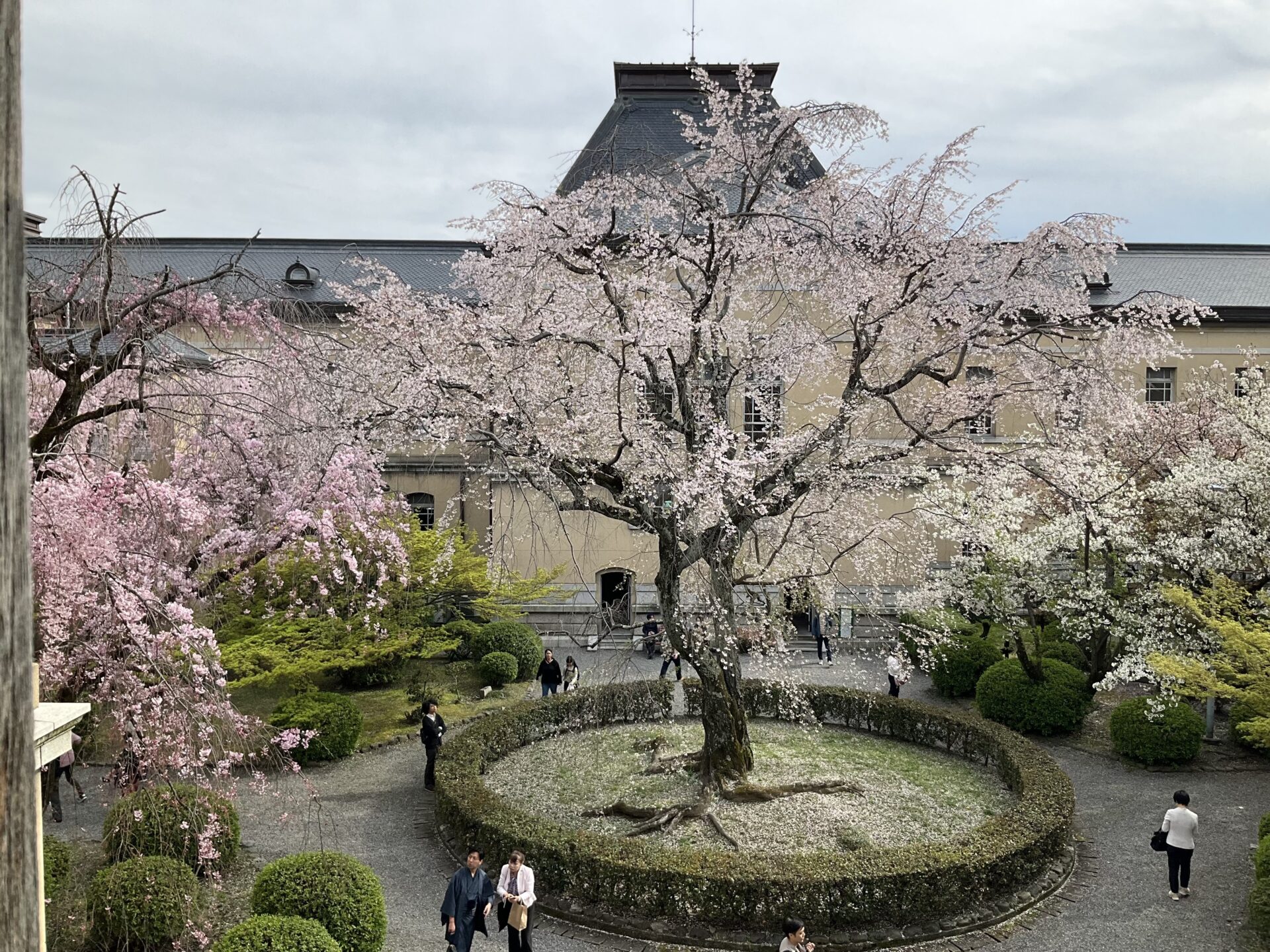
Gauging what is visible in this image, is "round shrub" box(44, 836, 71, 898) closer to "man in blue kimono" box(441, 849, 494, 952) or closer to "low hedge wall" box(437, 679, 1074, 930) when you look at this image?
"man in blue kimono" box(441, 849, 494, 952)

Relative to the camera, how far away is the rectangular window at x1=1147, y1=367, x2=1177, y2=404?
27.8 metres

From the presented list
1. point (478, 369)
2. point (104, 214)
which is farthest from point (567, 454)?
point (104, 214)

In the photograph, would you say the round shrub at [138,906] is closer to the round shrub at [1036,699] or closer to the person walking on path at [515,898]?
the person walking on path at [515,898]

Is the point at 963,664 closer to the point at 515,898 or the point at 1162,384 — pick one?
the point at 515,898

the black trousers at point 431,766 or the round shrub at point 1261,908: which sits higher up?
the round shrub at point 1261,908

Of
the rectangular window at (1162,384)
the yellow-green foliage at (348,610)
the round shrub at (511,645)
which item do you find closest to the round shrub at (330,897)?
the yellow-green foliage at (348,610)

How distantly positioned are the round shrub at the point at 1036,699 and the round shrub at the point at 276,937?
501 inches

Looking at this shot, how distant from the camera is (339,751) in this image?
50.9ft

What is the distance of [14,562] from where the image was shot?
1.73 metres

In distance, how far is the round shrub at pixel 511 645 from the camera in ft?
70.6

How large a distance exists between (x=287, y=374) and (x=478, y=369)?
4.50m

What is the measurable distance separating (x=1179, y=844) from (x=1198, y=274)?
2565 cm

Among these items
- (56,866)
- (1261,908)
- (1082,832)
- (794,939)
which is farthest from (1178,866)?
(56,866)

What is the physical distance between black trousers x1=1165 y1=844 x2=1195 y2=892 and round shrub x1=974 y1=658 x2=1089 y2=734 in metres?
6.08
